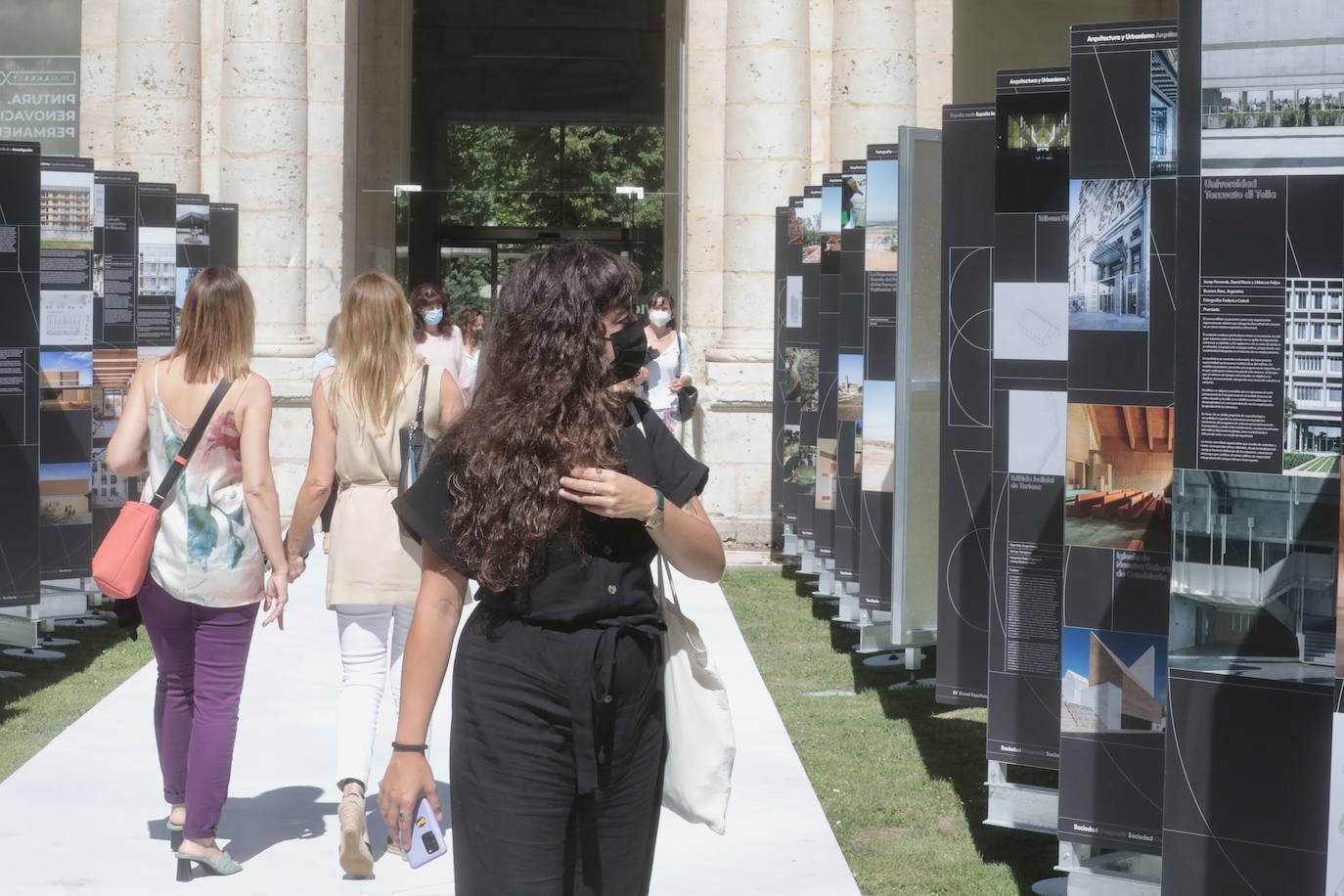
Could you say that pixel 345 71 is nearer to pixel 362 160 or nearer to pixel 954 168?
pixel 362 160

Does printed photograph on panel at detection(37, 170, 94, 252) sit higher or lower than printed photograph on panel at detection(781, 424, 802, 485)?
higher

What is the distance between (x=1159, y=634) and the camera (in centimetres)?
475

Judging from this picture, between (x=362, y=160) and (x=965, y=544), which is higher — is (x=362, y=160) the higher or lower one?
the higher one

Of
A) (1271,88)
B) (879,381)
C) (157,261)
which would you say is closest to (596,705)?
(1271,88)

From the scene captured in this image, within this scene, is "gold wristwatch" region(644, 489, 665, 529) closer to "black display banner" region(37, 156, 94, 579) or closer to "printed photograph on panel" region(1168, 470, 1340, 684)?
"printed photograph on panel" region(1168, 470, 1340, 684)

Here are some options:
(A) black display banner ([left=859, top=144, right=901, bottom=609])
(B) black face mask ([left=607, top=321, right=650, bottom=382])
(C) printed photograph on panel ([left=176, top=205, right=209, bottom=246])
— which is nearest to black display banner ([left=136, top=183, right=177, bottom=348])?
(C) printed photograph on panel ([left=176, top=205, right=209, bottom=246])

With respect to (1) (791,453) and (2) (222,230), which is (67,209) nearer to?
(2) (222,230)

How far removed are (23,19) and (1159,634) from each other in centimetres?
1607

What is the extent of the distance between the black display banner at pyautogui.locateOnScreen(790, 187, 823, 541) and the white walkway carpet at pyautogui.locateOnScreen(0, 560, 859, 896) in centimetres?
355

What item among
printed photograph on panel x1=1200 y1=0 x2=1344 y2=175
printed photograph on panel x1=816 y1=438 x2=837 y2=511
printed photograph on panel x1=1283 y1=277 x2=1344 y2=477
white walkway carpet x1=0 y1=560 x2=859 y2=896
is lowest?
white walkway carpet x1=0 y1=560 x2=859 y2=896

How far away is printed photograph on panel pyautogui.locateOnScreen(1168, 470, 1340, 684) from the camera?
3840mm

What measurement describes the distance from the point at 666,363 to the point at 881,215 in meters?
5.22

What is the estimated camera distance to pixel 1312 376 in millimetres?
3807

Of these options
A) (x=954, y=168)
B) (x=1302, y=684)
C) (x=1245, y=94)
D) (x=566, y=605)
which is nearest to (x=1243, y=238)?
(x=1245, y=94)
